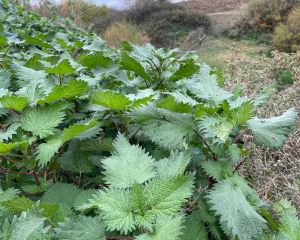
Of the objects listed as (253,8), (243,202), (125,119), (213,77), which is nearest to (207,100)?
(213,77)

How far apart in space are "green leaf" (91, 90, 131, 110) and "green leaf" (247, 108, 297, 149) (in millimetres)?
305

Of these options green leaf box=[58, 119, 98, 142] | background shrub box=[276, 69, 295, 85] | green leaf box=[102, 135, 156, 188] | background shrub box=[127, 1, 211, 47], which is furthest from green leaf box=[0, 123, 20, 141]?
background shrub box=[127, 1, 211, 47]

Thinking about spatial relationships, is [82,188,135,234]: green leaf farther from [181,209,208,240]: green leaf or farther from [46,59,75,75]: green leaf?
[46,59,75,75]: green leaf

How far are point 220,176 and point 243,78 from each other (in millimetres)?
4530

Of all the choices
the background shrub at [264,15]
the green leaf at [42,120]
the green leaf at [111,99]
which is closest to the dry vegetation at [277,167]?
the green leaf at [111,99]

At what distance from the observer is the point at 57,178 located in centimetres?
99

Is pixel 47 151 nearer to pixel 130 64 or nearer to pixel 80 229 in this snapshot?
pixel 80 229

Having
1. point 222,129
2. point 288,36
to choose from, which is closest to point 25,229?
point 222,129

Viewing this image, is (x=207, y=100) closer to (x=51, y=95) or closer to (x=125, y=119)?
(x=125, y=119)

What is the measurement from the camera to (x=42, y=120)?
0.91 meters

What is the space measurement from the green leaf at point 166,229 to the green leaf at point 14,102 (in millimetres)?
431

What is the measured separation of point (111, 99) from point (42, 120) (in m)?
0.16

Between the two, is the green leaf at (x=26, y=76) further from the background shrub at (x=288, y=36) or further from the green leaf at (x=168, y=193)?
the background shrub at (x=288, y=36)

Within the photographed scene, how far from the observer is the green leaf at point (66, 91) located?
91 centimetres
